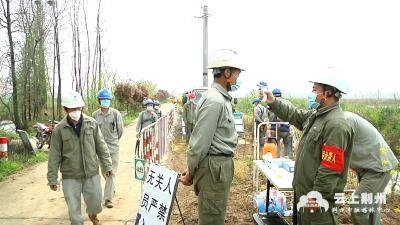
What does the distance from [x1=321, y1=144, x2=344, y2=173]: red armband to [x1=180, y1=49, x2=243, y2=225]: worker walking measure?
30.2 inches

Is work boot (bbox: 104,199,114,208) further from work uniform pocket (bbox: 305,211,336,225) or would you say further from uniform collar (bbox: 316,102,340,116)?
uniform collar (bbox: 316,102,340,116)

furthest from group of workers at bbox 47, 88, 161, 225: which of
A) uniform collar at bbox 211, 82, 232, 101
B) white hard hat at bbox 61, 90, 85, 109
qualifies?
uniform collar at bbox 211, 82, 232, 101

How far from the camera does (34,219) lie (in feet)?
18.3

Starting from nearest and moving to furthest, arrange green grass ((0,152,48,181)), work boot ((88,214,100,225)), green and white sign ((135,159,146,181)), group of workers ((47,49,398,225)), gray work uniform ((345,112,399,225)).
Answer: group of workers ((47,49,398,225)) < gray work uniform ((345,112,399,225)) < work boot ((88,214,100,225)) < green and white sign ((135,159,146,181)) < green grass ((0,152,48,181))

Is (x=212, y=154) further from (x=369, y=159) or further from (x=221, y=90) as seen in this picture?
(x=369, y=159)

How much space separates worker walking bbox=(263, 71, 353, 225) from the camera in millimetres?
2830

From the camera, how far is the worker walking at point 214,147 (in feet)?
9.77

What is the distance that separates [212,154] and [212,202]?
40 centimetres

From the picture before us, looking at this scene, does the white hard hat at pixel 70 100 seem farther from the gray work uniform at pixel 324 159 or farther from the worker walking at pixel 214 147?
the gray work uniform at pixel 324 159

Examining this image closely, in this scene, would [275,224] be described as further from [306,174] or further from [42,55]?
[42,55]

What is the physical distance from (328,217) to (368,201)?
1.10 meters

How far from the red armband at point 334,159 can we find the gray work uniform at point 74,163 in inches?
111

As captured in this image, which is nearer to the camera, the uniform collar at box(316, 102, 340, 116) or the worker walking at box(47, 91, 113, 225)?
the uniform collar at box(316, 102, 340, 116)

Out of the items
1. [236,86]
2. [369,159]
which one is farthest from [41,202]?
Answer: [369,159]
